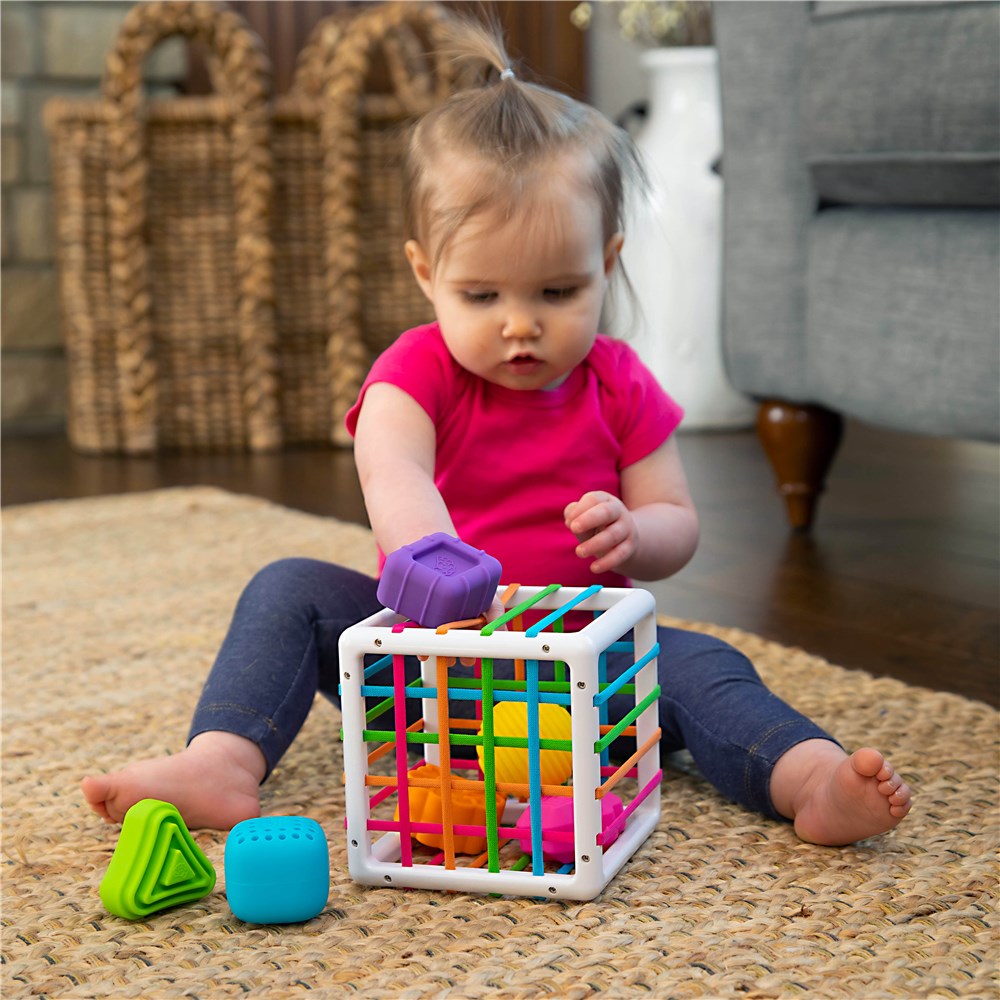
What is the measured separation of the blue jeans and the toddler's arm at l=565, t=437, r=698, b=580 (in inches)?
2.3

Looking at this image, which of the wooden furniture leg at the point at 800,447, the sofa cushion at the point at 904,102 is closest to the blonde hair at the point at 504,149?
the sofa cushion at the point at 904,102

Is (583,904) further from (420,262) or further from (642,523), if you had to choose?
(420,262)

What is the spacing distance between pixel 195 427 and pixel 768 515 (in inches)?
46.8

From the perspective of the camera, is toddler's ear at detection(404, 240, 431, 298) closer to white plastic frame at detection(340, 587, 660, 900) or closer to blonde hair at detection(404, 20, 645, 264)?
blonde hair at detection(404, 20, 645, 264)

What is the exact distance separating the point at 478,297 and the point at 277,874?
39 centimetres

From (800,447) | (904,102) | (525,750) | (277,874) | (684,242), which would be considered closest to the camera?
(277,874)

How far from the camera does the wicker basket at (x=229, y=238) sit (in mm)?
2383

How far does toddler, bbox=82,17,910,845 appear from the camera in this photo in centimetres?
82

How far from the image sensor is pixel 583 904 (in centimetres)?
70

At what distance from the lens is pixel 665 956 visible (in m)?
0.64

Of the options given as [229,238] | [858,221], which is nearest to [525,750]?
[858,221]

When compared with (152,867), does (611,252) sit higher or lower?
higher

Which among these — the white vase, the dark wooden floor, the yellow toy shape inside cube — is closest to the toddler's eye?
the yellow toy shape inside cube

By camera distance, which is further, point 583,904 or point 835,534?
point 835,534
